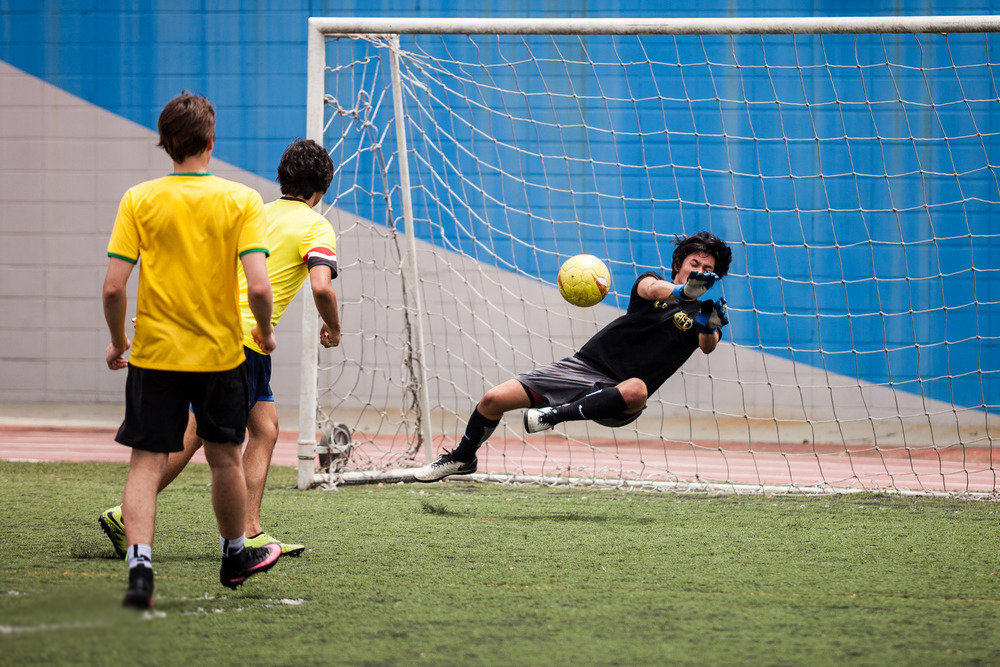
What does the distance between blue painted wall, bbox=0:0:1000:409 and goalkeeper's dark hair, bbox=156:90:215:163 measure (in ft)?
19.2

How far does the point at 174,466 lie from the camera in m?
3.55

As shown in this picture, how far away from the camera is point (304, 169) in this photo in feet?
11.8

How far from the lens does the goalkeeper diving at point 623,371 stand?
452 centimetres

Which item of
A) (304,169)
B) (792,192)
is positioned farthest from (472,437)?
(792,192)

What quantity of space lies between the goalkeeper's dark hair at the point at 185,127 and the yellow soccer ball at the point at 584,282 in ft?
7.49

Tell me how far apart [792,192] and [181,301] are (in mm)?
7304

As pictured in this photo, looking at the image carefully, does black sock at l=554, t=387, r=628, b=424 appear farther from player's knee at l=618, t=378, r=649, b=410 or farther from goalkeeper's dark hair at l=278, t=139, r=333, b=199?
goalkeeper's dark hair at l=278, t=139, r=333, b=199

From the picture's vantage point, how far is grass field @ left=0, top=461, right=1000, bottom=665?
2.34 meters

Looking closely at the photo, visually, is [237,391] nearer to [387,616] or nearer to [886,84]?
[387,616]

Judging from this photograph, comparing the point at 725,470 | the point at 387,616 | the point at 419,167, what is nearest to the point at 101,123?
the point at 419,167

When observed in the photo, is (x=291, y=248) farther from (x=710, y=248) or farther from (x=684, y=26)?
(x=684, y=26)

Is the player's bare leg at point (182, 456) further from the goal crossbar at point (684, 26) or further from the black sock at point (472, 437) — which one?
the goal crossbar at point (684, 26)

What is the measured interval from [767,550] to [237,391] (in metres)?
2.24

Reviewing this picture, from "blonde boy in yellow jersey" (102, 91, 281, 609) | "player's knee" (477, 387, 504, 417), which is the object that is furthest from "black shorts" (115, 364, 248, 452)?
"player's knee" (477, 387, 504, 417)
